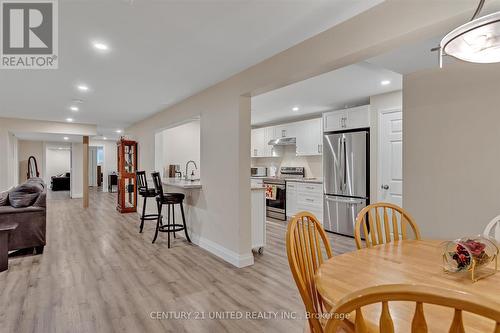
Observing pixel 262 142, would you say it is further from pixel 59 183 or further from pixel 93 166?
pixel 59 183

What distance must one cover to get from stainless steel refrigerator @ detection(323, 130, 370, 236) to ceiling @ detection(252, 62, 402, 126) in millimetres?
624

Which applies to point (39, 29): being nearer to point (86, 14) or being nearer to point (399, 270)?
point (86, 14)

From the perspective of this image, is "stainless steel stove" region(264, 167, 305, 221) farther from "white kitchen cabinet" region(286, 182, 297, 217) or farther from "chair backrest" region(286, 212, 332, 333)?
"chair backrest" region(286, 212, 332, 333)

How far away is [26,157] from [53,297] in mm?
10949

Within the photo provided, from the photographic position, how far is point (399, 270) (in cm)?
129

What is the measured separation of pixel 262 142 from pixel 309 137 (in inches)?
65.5

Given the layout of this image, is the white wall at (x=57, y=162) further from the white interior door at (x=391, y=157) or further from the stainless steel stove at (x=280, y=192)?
the white interior door at (x=391, y=157)

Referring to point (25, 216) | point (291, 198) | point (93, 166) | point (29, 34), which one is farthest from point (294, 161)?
point (93, 166)

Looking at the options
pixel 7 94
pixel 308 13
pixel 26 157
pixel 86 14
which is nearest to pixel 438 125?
pixel 308 13

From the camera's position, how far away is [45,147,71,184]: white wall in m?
14.3

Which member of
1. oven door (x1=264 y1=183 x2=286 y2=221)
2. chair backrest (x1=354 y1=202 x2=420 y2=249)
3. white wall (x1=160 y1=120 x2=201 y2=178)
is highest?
white wall (x1=160 y1=120 x2=201 y2=178)

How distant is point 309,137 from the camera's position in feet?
19.5

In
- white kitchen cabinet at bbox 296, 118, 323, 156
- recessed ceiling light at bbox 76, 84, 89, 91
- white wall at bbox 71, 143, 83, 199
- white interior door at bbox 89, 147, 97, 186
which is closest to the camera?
recessed ceiling light at bbox 76, 84, 89, 91

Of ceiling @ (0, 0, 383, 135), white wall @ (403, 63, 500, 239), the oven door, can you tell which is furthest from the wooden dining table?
the oven door
